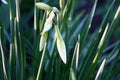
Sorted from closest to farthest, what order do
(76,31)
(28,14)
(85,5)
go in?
(76,31) → (28,14) → (85,5)

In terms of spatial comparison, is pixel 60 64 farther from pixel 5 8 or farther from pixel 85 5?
pixel 85 5

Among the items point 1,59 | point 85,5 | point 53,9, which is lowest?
point 85,5

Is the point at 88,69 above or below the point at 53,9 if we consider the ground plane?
below

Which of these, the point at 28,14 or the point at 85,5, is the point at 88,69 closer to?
the point at 28,14

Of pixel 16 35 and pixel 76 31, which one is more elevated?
pixel 16 35

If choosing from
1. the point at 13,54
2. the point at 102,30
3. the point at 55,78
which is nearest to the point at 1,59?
the point at 13,54

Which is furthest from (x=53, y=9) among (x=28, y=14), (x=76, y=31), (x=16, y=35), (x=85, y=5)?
(x=85, y=5)

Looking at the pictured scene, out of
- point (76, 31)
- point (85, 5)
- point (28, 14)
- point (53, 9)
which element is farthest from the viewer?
point (85, 5)

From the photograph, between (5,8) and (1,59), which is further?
(5,8)

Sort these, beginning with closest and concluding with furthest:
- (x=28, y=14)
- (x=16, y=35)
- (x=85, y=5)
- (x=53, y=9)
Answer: (x=53, y=9)
(x=16, y=35)
(x=28, y=14)
(x=85, y=5)
